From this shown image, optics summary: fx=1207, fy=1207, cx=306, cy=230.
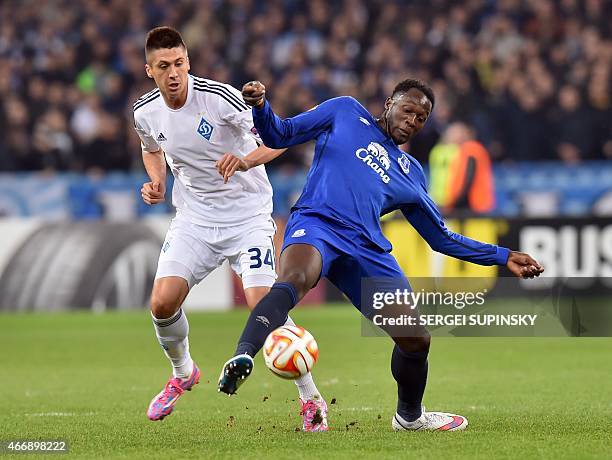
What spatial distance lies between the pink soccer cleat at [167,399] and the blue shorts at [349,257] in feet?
A: 4.49

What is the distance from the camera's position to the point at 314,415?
22.9 feet

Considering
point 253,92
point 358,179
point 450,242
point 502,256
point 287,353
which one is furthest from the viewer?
point 450,242

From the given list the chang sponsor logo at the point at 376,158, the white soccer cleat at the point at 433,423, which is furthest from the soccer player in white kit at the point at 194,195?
the chang sponsor logo at the point at 376,158

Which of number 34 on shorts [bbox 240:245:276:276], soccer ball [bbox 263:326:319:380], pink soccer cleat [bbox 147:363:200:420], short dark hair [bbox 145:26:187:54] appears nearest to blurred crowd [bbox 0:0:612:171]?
number 34 on shorts [bbox 240:245:276:276]

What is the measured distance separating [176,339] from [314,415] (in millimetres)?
1099

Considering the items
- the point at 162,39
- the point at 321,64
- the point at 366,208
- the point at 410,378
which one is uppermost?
the point at 321,64

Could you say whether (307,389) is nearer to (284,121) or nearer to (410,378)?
(410,378)

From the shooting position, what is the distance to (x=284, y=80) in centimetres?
2036

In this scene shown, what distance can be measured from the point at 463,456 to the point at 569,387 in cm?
322

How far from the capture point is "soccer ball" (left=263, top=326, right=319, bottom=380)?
578cm

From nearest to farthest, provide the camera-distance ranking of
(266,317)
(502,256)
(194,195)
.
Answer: (266,317) < (502,256) < (194,195)

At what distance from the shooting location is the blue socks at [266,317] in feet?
19.1

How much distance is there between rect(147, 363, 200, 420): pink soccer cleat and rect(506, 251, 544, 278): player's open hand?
2.22m

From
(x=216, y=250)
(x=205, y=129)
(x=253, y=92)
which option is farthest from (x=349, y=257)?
(x=205, y=129)
